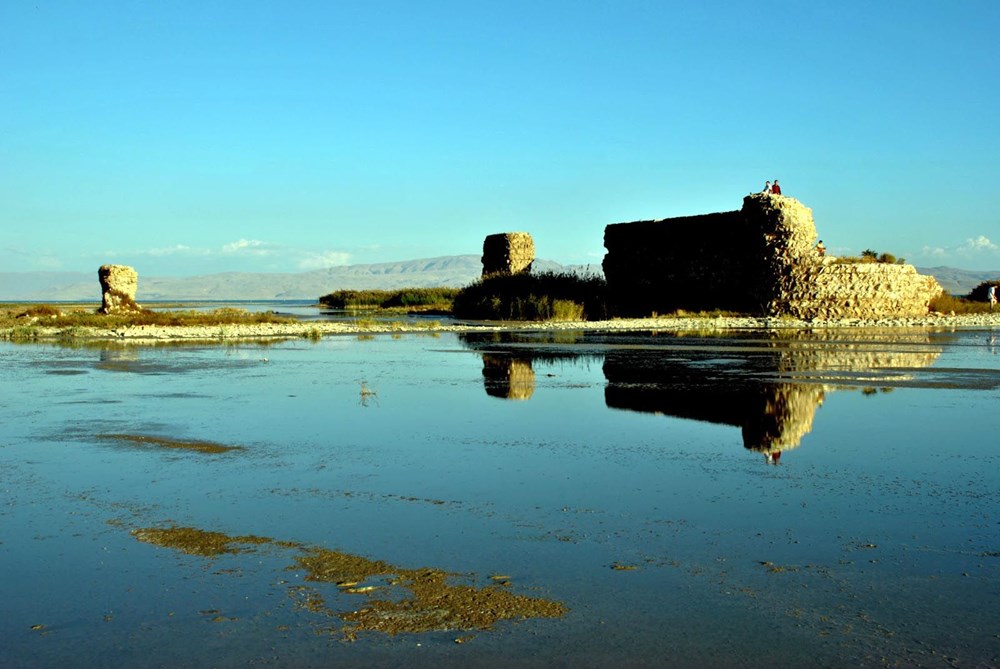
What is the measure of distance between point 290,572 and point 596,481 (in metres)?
2.52

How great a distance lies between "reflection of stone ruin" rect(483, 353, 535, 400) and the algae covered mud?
282 millimetres

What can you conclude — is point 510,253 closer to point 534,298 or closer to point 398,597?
point 534,298

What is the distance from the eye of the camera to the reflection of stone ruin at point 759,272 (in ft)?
98.2

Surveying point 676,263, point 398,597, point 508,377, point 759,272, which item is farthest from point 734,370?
point 676,263

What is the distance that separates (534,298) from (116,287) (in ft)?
48.4

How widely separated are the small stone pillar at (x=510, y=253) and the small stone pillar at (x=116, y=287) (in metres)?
15.7

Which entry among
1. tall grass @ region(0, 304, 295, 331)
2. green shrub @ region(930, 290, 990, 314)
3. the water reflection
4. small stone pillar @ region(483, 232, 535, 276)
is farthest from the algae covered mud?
small stone pillar @ region(483, 232, 535, 276)

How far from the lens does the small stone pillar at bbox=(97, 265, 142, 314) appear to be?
1275 inches

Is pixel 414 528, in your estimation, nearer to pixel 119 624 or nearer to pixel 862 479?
pixel 119 624

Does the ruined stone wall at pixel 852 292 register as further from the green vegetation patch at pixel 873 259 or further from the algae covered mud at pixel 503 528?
the algae covered mud at pixel 503 528


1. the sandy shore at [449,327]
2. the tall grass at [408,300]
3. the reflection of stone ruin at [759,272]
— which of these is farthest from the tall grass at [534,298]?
the tall grass at [408,300]

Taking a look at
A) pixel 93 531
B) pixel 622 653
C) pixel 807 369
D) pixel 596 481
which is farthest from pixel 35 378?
pixel 622 653

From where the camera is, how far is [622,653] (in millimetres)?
3518

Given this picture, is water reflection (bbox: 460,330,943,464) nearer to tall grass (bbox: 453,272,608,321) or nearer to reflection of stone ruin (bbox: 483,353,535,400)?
reflection of stone ruin (bbox: 483,353,535,400)
